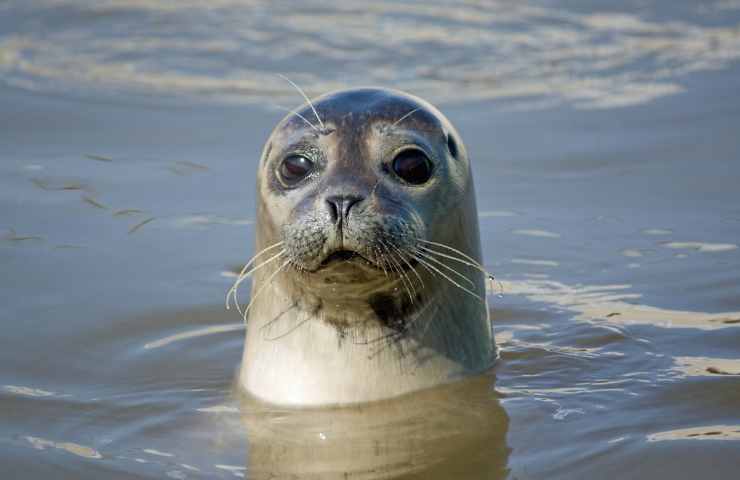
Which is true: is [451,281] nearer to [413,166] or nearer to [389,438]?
[413,166]

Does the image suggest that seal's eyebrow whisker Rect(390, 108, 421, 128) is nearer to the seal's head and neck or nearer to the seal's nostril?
the seal's head and neck

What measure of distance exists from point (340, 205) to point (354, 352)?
649 mm

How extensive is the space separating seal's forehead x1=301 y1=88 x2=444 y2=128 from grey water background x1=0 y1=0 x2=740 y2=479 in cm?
98

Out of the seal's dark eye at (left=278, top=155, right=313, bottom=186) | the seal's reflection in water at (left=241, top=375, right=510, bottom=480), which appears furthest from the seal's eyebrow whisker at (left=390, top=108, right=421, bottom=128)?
the seal's reflection in water at (left=241, top=375, right=510, bottom=480)

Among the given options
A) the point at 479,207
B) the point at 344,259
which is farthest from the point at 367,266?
the point at 479,207

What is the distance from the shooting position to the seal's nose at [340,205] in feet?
14.4

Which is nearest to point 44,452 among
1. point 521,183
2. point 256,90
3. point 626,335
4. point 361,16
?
point 626,335

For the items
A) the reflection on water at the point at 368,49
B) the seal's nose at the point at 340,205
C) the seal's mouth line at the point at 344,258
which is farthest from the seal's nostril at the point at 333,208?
the reflection on water at the point at 368,49

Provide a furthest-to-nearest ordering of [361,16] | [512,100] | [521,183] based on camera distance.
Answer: [361,16] → [512,100] → [521,183]

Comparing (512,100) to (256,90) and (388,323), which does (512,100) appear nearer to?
(256,90)

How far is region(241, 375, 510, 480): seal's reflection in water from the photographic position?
14.4ft

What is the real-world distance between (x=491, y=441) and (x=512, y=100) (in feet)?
17.7

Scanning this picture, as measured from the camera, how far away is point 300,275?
4.67m

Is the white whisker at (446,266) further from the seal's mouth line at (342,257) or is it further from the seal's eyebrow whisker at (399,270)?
the seal's mouth line at (342,257)
